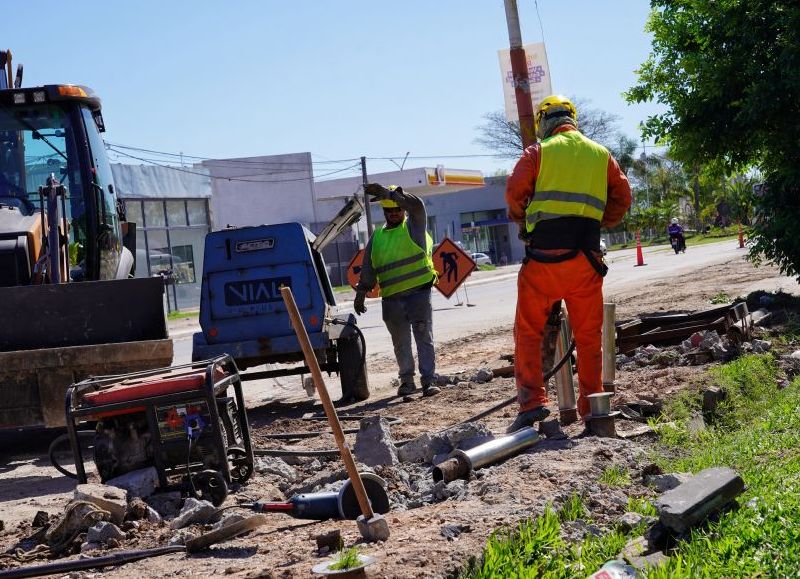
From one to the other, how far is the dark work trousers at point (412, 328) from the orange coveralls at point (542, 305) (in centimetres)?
358

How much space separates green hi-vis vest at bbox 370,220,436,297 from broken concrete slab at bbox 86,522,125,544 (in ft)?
19.4

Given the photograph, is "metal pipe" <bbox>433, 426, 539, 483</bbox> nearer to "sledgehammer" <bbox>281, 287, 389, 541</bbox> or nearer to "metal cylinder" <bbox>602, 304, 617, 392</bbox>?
"sledgehammer" <bbox>281, 287, 389, 541</bbox>

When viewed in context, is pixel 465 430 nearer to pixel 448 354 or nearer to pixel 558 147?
pixel 558 147

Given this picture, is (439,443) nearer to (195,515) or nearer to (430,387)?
(195,515)

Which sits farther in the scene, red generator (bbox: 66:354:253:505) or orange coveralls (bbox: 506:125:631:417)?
orange coveralls (bbox: 506:125:631:417)

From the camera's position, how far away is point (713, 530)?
4754 millimetres

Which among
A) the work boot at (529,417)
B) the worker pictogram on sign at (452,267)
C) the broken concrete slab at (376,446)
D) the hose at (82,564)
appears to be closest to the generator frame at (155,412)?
the broken concrete slab at (376,446)

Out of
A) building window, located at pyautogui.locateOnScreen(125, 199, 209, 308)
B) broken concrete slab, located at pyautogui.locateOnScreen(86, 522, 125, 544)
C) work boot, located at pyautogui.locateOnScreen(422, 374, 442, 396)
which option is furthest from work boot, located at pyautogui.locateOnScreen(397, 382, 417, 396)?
building window, located at pyautogui.locateOnScreen(125, 199, 209, 308)

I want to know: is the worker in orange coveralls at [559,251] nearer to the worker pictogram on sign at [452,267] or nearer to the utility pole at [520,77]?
the utility pole at [520,77]

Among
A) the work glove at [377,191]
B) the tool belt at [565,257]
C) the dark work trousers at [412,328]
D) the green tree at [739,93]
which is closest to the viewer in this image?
the tool belt at [565,257]

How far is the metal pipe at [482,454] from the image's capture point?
6.17 m

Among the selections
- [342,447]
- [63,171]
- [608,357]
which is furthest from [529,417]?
[63,171]

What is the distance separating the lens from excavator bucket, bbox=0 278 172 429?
864 cm

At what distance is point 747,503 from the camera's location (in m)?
5.07
